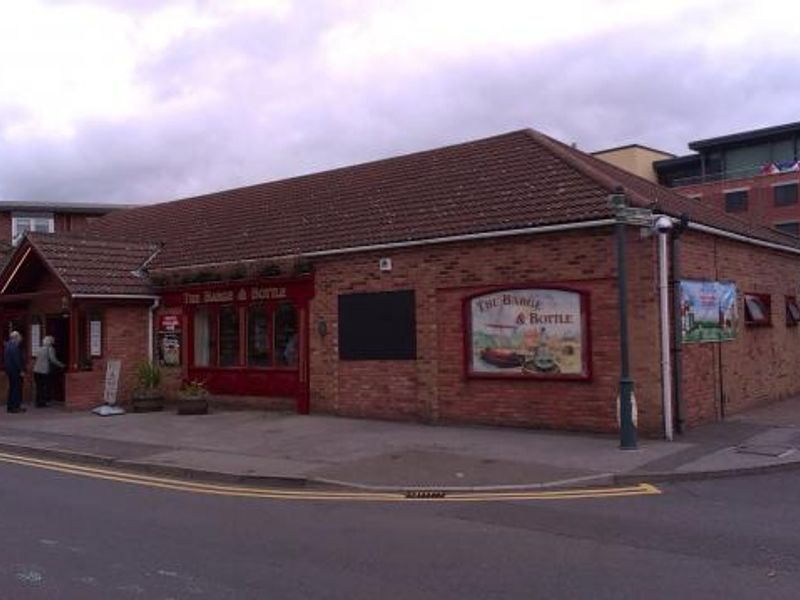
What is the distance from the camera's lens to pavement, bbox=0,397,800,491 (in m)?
11.0

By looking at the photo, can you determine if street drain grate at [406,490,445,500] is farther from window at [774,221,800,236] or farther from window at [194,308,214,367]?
window at [774,221,800,236]

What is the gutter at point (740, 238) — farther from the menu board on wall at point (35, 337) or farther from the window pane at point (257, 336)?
the menu board on wall at point (35, 337)

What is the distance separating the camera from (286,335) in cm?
1897

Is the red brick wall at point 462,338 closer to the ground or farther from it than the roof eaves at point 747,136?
closer to the ground

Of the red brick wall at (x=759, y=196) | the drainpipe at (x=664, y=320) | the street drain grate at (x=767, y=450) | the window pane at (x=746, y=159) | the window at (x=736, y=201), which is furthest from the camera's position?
the window pane at (x=746, y=159)

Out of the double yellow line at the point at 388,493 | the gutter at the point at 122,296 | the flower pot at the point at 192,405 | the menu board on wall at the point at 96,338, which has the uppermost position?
the gutter at the point at 122,296

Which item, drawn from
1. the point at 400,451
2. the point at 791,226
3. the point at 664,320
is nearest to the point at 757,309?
the point at 664,320

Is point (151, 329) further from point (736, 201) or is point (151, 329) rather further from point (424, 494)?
point (736, 201)

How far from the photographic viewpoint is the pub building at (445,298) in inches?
561

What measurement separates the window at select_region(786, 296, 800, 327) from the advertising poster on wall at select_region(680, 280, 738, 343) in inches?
150

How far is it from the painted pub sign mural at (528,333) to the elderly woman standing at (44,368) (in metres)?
10.7

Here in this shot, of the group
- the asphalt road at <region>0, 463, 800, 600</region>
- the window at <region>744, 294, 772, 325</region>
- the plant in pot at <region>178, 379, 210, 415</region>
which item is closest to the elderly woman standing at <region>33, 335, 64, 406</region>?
the plant in pot at <region>178, 379, 210, 415</region>

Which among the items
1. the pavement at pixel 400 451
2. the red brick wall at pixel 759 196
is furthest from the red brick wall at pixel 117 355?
the red brick wall at pixel 759 196

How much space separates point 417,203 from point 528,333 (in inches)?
161
